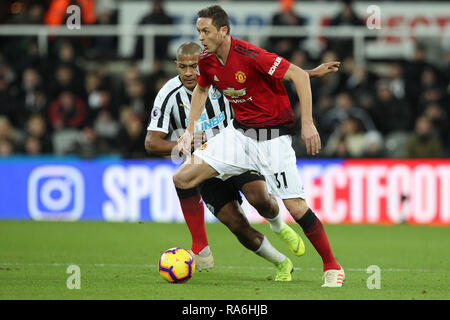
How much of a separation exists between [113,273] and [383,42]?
11131 mm

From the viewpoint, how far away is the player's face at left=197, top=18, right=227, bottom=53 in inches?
283

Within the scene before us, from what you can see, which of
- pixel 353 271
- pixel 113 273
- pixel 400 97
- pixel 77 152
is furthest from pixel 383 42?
pixel 113 273

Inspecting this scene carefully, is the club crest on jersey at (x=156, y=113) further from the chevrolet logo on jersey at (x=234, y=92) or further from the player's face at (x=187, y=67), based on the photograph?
the chevrolet logo on jersey at (x=234, y=92)

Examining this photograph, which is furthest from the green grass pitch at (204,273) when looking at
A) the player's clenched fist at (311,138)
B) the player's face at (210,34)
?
the player's face at (210,34)

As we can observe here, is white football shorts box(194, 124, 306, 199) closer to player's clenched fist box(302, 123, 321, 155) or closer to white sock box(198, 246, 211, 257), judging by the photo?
player's clenched fist box(302, 123, 321, 155)

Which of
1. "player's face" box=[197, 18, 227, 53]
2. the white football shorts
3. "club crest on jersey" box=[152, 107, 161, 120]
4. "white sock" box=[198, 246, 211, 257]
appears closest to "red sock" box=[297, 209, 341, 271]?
the white football shorts

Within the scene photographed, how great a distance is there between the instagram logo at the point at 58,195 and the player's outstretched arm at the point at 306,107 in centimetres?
823

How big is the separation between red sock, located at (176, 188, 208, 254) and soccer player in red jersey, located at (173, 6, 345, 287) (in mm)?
870

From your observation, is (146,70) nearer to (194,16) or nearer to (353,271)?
(194,16)

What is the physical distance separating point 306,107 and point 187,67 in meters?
2.03

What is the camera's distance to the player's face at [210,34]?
23.6 ft

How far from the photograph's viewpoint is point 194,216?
8.29m

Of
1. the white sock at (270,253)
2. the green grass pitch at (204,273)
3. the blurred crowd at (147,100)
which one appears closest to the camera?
the green grass pitch at (204,273)

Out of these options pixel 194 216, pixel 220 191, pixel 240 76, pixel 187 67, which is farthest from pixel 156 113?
pixel 240 76
